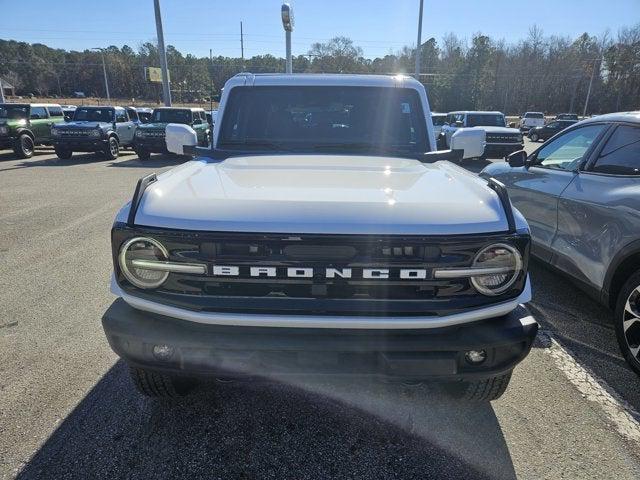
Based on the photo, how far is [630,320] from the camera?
121 inches

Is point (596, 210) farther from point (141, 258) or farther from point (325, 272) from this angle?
point (141, 258)

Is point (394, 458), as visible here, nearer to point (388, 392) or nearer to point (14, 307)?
point (388, 392)

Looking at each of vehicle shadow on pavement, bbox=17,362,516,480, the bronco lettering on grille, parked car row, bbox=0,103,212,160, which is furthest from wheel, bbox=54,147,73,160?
the bronco lettering on grille

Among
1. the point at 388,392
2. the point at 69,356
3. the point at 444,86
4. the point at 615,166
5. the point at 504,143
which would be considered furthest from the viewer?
the point at 444,86

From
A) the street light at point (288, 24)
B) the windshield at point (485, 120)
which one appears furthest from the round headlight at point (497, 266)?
the windshield at point (485, 120)

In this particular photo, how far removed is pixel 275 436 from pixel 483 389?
3.83 feet

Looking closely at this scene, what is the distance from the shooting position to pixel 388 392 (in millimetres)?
2861

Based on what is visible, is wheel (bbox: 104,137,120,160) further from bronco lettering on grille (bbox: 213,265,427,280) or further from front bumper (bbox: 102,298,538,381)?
bronco lettering on grille (bbox: 213,265,427,280)

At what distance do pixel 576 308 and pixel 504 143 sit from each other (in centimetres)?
1367

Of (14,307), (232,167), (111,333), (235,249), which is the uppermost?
(232,167)

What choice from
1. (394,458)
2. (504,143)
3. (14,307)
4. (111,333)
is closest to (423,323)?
(394,458)

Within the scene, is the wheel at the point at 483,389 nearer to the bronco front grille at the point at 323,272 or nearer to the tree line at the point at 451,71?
the bronco front grille at the point at 323,272

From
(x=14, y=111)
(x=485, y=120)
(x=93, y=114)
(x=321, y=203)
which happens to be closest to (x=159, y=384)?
(x=321, y=203)

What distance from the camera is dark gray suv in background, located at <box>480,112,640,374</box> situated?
123 inches
